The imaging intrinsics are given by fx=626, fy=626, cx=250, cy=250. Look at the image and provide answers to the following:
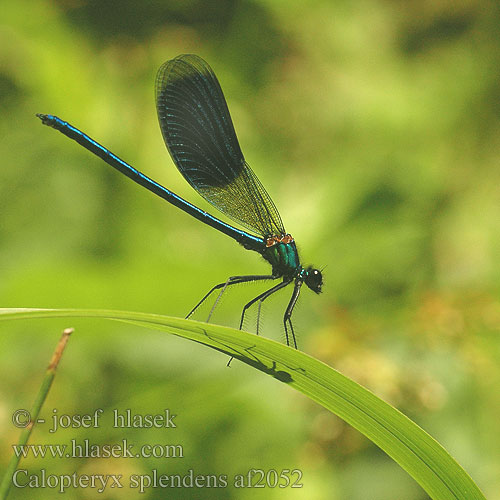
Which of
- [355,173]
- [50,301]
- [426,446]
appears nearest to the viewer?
[426,446]

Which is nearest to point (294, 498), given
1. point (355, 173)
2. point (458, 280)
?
point (458, 280)

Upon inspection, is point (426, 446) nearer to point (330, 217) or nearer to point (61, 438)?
point (61, 438)

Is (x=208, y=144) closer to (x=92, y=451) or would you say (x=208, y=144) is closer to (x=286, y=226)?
(x=286, y=226)

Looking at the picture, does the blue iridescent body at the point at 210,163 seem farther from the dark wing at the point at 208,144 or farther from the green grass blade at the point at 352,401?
the green grass blade at the point at 352,401

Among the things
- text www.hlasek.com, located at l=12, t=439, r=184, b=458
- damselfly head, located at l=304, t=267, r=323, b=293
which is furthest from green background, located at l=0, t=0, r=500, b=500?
damselfly head, located at l=304, t=267, r=323, b=293

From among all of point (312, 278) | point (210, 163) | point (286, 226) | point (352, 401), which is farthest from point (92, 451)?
point (352, 401)

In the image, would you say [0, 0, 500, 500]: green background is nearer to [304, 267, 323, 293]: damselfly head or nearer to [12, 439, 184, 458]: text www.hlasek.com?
[12, 439, 184, 458]: text www.hlasek.com
